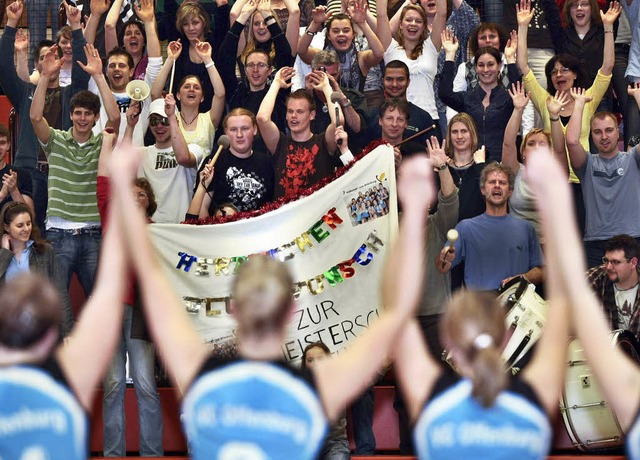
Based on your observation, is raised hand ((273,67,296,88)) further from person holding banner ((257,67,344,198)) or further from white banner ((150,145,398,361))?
white banner ((150,145,398,361))

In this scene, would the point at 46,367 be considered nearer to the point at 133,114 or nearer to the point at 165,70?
the point at 133,114

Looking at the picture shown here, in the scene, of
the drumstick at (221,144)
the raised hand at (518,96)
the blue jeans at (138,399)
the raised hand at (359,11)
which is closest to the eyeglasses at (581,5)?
the raised hand at (518,96)

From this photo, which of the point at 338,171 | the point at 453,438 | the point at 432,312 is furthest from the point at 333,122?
the point at 453,438

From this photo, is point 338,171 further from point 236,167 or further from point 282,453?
point 282,453

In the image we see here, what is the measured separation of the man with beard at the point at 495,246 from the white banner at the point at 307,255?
566 millimetres

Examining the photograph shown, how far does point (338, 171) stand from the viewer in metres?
9.25

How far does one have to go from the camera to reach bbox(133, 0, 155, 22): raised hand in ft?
36.5

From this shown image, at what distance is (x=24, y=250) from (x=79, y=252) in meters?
0.49

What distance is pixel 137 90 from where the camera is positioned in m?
10.3

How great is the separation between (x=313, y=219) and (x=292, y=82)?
189cm

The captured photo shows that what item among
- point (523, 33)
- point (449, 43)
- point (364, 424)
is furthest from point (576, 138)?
point (364, 424)

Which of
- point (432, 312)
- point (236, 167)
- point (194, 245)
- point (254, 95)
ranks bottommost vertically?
point (432, 312)

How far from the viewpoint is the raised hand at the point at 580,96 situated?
980 cm

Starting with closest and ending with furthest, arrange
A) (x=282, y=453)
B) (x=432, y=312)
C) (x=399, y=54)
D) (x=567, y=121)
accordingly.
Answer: (x=282, y=453)
(x=432, y=312)
(x=567, y=121)
(x=399, y=54)
